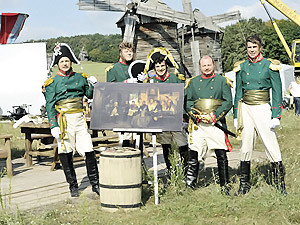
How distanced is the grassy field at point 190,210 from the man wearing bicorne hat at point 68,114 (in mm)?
521

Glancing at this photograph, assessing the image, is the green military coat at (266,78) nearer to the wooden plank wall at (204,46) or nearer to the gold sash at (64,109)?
the gold sash at (64,109)

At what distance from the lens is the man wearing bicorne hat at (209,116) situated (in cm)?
563

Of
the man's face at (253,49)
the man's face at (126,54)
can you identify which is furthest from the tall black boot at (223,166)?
the man's face at (126,54)

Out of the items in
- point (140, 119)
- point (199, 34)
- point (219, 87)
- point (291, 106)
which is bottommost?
point (291, 106)

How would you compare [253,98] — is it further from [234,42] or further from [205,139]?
[234,42]

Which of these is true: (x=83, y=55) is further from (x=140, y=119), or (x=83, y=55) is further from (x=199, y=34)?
(x=140, y=119)

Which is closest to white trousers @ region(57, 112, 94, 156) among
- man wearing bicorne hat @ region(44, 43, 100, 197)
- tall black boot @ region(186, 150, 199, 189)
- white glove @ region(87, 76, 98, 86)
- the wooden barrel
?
man wearing bicorne hat @ region(44, 43, 100, 197)

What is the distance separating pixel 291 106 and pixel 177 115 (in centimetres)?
2010

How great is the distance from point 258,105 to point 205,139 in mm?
755

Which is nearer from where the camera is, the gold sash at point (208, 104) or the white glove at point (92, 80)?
the gold sash at point (208, 104)

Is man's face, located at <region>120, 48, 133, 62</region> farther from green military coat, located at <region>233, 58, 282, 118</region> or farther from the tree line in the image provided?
the tree line

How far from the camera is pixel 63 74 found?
6020 millimetres

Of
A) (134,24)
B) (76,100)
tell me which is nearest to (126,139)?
(76,100)

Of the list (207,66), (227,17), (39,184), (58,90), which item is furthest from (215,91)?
(227,17)
